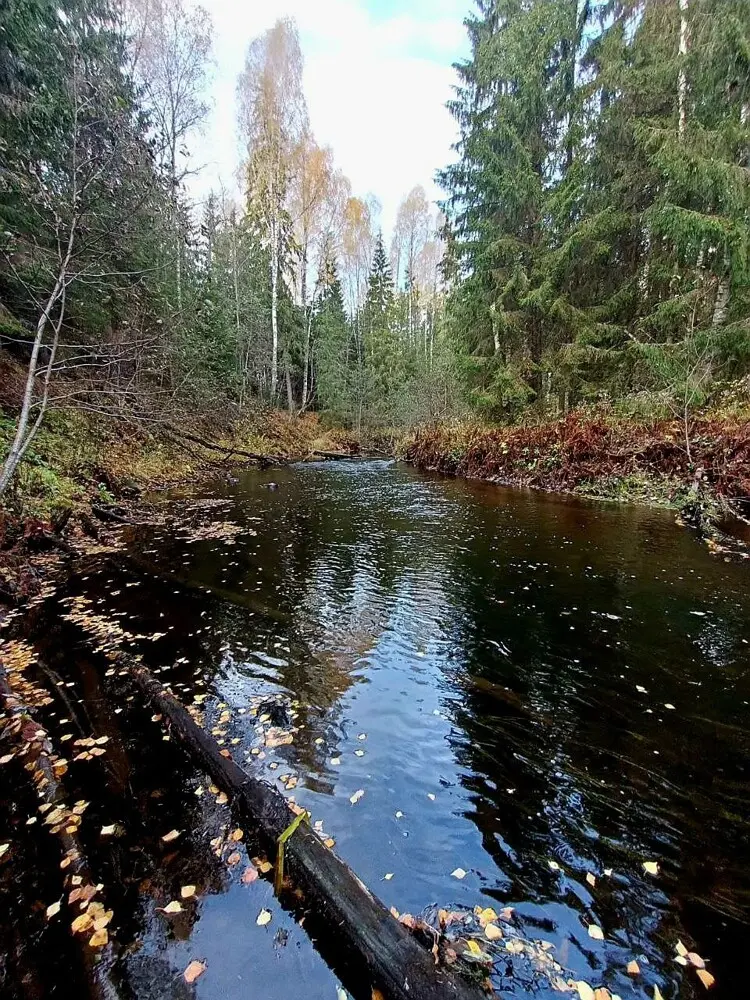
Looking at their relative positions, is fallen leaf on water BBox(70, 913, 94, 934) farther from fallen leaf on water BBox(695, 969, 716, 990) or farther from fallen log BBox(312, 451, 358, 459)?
fallen log BBox(312, 451, 358, 459)

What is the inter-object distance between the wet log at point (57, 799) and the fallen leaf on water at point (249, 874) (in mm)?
600

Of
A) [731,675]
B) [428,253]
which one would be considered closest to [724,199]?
[731,675]

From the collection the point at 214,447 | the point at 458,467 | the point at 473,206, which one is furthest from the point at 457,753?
the point at 473,206

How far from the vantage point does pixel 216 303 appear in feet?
72.2

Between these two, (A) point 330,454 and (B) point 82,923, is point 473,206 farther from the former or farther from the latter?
(B) point 82,923

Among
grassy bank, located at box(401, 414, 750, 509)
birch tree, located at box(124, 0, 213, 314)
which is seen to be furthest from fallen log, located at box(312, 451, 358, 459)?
birch tree, located at box(124, 0, 213, 314)

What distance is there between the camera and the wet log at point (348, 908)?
5.17 ft

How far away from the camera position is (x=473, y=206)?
1691 cm

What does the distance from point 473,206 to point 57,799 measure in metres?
19.7

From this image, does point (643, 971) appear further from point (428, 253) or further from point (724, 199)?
point (428, 253)

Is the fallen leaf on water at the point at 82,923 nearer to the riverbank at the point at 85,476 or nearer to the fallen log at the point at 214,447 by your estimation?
the riverbank at the point at 85,476

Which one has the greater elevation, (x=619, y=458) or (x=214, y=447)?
(x=619, y=458)

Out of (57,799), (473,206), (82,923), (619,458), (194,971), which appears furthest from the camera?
(473,206)

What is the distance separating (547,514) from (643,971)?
9.23 meters
